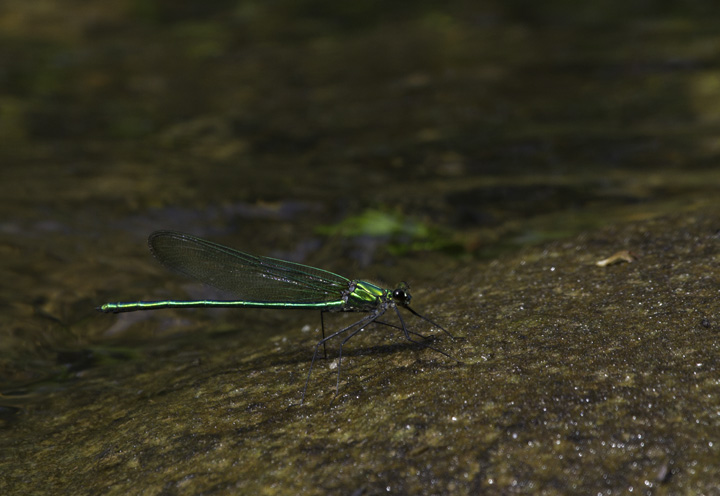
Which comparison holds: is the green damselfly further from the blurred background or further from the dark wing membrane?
the blurred background

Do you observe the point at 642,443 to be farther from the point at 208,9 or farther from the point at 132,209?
the point at 208,9

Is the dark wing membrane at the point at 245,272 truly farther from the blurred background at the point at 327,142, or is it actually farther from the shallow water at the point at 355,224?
the blurred background at the point at 327,142

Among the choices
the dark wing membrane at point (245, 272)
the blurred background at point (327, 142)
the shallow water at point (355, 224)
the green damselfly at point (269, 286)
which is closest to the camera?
the shallow water at point (355, 224)

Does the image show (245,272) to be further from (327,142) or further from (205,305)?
(327,142)

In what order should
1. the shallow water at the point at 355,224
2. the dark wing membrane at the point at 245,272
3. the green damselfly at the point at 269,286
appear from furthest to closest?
the dark wing membrane at the point at 245,272
the green damselfly at the point at 269,286
the shallow water at the point at 355,224

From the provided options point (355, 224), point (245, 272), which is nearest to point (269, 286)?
point (245, 272)

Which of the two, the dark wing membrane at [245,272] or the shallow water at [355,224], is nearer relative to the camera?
the shallow water at [355,224]

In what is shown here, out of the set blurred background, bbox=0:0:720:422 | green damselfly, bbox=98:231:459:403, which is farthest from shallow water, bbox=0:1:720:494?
green damselfly, bbox=98:231:459:403

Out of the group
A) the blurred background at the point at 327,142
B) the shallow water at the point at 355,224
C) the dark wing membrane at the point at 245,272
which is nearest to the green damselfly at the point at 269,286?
the dark wing membrane at the point at 245,272
